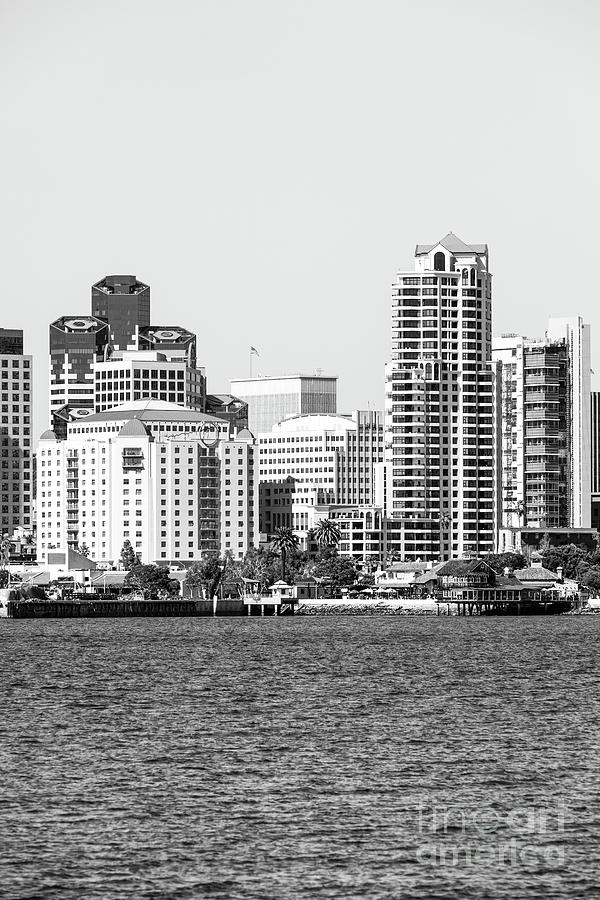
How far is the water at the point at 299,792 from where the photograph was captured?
65375 millimetres

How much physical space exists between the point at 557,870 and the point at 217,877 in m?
12.0

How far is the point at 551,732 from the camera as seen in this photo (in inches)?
4178

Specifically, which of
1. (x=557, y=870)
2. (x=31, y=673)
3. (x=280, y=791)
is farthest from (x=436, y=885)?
(x=31, y=673)

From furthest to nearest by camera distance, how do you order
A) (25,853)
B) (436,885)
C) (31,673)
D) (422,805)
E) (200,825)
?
(31,673)
(422,805)
(200,825)
(25,853)
(436,885)

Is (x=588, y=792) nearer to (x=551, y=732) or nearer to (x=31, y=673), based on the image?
(x=551, y=732)

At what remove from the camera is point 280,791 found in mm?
82938

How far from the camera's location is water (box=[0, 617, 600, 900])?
65.4 metres

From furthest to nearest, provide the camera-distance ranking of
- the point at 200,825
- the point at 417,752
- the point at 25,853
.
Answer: the point at 417,752 < the point at 200,825 < the point at 25,853

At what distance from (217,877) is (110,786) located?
65.7ft

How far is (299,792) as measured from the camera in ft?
271

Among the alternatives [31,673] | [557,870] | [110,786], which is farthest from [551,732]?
[31,673]

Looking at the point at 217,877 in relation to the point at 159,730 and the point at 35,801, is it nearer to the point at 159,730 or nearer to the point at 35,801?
the point at 35,801

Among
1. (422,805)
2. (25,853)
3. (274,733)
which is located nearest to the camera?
(25,853)

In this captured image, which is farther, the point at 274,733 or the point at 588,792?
the point at 274,733
